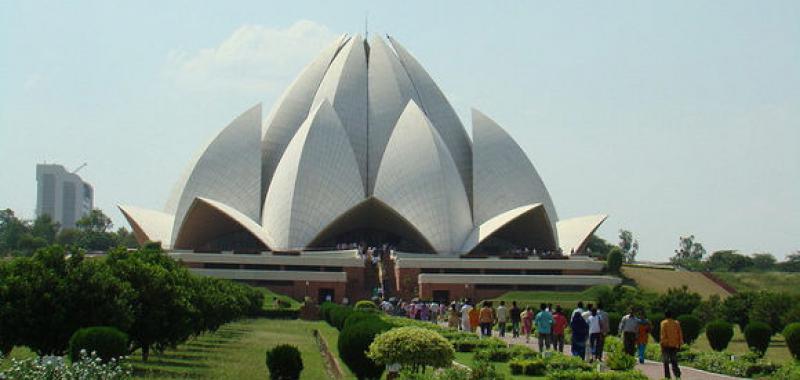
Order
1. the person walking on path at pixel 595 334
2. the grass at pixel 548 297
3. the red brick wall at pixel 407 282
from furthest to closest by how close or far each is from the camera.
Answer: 1. the red brick wall at pixel 407 282
2. the grass at pixel 548 297
3. the person walking on path at pixel 595 334

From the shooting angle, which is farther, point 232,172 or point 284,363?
point 232,172

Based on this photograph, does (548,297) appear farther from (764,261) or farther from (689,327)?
(764,261)

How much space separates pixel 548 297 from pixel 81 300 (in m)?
24.4

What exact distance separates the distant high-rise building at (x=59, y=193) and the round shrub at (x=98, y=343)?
16152cm

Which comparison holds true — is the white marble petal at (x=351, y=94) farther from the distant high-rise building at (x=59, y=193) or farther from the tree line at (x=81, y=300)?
the distant high-rise building at (x=59, y=193)

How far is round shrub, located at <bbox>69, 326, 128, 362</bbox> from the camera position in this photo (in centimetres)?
1133

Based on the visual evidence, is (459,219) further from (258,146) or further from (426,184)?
(258,146)

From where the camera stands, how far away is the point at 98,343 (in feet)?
37.2

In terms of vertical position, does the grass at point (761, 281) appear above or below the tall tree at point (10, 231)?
below

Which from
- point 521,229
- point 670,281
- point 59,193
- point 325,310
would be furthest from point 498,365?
point 59,193

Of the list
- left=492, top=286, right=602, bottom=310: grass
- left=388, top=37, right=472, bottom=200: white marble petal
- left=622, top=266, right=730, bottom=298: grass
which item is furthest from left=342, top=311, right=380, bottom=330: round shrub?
left=388, top=37, right=472, bottom=200: white marble petal

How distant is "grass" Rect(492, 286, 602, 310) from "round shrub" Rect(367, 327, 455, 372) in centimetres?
2286

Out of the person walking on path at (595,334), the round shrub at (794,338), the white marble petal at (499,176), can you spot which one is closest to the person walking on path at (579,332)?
the person walking on path at (595,334)

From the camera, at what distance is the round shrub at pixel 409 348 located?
10938 mm
